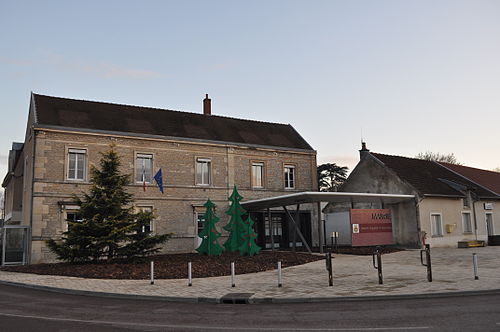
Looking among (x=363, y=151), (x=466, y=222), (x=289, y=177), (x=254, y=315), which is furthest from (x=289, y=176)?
(x=254, y=315)

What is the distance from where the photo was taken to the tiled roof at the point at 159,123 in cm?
2512

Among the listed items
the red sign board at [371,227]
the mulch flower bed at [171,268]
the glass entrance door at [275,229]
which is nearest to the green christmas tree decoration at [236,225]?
the mulch flower bed at [171,268]

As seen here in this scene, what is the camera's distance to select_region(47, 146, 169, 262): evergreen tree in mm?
19203

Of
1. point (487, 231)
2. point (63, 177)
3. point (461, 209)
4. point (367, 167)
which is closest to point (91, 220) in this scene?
point (63, 177)

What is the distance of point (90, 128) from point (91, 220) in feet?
23.5

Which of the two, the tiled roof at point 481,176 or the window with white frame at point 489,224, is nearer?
the window with white frame at point 489,224

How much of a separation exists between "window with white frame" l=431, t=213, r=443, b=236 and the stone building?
25.1ft

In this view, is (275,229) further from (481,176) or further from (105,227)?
(481,176)

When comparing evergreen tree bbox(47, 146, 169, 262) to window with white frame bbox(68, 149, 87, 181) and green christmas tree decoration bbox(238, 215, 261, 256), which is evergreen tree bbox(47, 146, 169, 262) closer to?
window with white frame bbox(68, 149, 87, 181)

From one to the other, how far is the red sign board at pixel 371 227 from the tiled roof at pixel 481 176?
10.5 m

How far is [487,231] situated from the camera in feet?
102

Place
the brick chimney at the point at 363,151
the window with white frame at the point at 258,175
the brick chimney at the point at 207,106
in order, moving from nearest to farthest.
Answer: the window with white frame at the point at 258,175, the brick chimney at the point at 363,151, the brick chimney at the point at 207,106

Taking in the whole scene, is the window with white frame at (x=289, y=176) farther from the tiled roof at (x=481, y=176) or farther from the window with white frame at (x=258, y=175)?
the tiled roof at (x=481, y=176)

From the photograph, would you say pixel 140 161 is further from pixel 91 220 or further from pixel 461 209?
pixel 461 209
